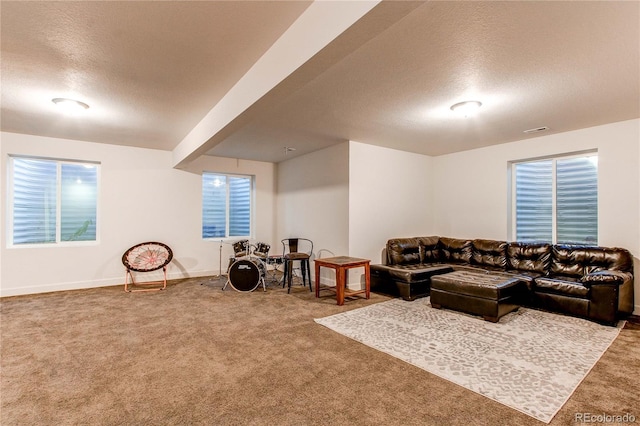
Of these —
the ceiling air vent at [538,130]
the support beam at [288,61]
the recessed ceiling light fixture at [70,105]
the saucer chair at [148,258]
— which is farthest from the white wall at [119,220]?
the ceiling air vent at [538,130]

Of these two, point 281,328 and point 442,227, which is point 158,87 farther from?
point 442,227

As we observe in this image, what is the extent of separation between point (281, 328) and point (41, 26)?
10.6ft

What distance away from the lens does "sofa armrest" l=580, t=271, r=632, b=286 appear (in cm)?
347

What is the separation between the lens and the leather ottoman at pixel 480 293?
12.0 ft

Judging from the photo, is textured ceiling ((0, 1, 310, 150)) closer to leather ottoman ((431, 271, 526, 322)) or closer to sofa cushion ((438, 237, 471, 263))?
leather ottoman ((431, 271, 526, 322))

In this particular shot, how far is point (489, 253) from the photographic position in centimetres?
521

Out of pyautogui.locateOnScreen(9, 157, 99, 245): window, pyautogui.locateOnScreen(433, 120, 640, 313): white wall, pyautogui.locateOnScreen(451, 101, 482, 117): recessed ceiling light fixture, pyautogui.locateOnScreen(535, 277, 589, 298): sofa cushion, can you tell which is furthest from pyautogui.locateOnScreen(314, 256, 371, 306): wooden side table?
pyautogui.locateOnScreen(9, 157, 99, 245): window

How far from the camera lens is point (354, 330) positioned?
3408 millimetres

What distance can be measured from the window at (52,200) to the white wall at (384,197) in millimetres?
4658

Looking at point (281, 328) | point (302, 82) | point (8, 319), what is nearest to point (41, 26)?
point (302, 82)

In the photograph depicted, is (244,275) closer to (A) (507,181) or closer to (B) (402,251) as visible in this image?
(B) (402,251)

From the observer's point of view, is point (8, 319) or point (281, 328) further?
point (8, 319)

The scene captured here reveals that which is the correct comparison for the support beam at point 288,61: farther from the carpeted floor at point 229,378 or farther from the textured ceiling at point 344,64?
the carpeted floor at point 229,378

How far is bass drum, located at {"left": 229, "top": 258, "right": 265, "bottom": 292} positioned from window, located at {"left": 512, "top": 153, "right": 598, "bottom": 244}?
4.56 metres
